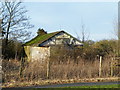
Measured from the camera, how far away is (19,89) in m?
9.55

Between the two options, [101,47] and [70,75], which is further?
[101,47]

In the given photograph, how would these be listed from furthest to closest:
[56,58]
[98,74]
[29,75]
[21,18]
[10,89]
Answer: [21,18] < [56,58] < [98,74] < [29,75] < [10,89]

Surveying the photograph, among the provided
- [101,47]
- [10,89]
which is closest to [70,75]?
[10,89]

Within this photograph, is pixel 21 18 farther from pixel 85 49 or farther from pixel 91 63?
pixel 91 63

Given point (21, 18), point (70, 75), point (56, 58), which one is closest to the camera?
point (70, 75)

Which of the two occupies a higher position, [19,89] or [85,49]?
[85,49]

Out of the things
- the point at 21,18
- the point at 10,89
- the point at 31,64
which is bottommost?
the point at 10,89

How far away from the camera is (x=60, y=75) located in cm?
1359

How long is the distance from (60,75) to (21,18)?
18.5 m

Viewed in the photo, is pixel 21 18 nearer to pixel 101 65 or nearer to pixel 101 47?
pixel 101 47

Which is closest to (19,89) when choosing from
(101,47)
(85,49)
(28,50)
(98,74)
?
(98,74)

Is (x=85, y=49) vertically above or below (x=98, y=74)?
above

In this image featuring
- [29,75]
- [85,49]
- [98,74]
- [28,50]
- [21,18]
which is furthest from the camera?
[28,50]

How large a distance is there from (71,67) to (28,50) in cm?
2125
